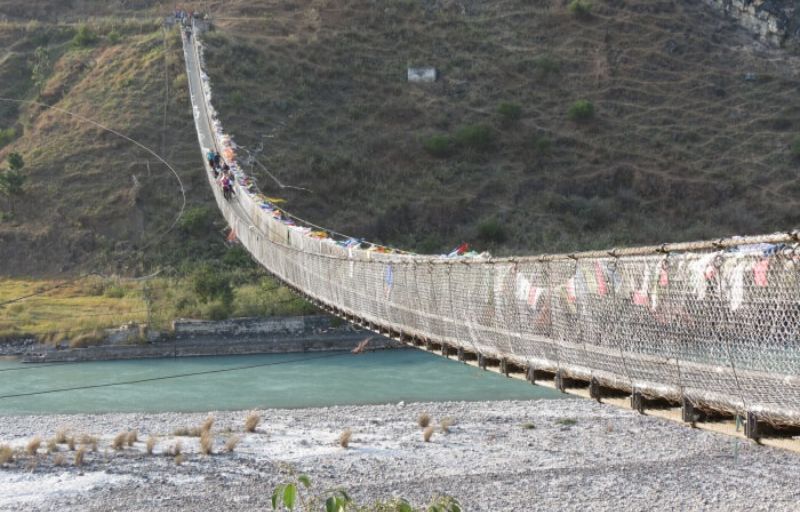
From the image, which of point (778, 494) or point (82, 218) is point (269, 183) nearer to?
point (82, 218)

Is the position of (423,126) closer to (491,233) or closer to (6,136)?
(491,233)

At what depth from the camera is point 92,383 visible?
2238cm

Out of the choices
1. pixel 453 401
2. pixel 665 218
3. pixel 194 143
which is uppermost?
pixel 194 143

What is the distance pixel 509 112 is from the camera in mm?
38406

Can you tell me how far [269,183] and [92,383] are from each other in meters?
11.9

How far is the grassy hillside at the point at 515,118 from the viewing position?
33.5 meters

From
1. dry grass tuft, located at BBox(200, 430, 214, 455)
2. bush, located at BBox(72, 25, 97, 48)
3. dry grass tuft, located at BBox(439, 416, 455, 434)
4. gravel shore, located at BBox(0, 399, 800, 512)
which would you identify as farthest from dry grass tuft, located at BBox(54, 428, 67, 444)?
bush, located at BBox(72, 25, 97, 48)

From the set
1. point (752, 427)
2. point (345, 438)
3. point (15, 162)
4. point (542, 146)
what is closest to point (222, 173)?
point (345, 438)

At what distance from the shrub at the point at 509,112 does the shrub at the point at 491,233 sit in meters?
7.76

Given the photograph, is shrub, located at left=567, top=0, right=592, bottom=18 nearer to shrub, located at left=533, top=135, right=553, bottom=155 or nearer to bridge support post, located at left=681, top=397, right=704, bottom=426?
shrub, located at left=533, top=135, right=553, bottom=155

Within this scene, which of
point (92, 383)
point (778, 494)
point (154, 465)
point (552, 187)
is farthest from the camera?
point (552, 187)

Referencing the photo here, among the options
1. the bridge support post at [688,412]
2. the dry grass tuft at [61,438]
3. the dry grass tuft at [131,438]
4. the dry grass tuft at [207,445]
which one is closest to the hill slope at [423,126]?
the dry grass tuft at [61,438]

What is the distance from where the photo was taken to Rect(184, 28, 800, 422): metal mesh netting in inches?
174

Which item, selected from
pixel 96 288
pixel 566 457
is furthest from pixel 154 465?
pixel 96 288
